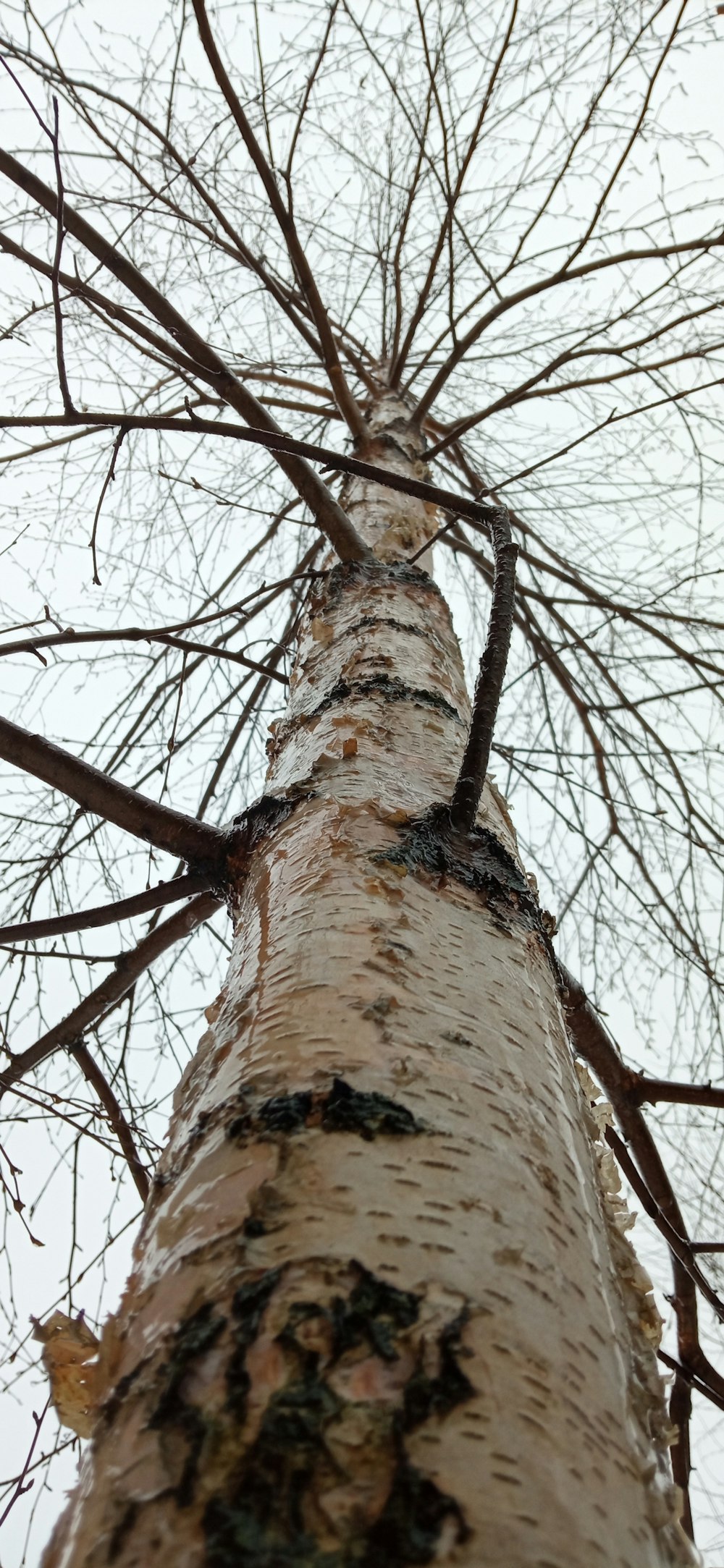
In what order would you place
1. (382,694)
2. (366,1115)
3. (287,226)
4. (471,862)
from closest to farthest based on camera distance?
(366,1115)
(471,862)
(382,694)
(287,226)

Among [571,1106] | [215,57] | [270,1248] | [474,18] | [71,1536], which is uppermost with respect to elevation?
[474,18]

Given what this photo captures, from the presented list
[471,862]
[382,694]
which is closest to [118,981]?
[382,694]

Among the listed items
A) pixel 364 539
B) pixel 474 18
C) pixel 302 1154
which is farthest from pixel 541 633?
pixel 302 1154

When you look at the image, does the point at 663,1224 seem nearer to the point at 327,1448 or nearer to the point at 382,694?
the point at 382,694

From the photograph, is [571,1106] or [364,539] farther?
[364,539]

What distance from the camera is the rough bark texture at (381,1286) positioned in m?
0.42

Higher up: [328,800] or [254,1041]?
[328,800]

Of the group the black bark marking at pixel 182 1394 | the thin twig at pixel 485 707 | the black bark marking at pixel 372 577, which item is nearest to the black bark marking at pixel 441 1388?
the black bark marking at pixel 182 1394

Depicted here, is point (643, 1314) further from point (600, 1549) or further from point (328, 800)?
point (328, 800)

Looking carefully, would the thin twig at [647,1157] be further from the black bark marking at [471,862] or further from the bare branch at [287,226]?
the bare branch at [287,226]

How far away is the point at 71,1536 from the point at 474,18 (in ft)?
11.8

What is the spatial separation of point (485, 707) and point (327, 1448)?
726mm

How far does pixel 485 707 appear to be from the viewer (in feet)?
3.33

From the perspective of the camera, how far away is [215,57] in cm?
207
